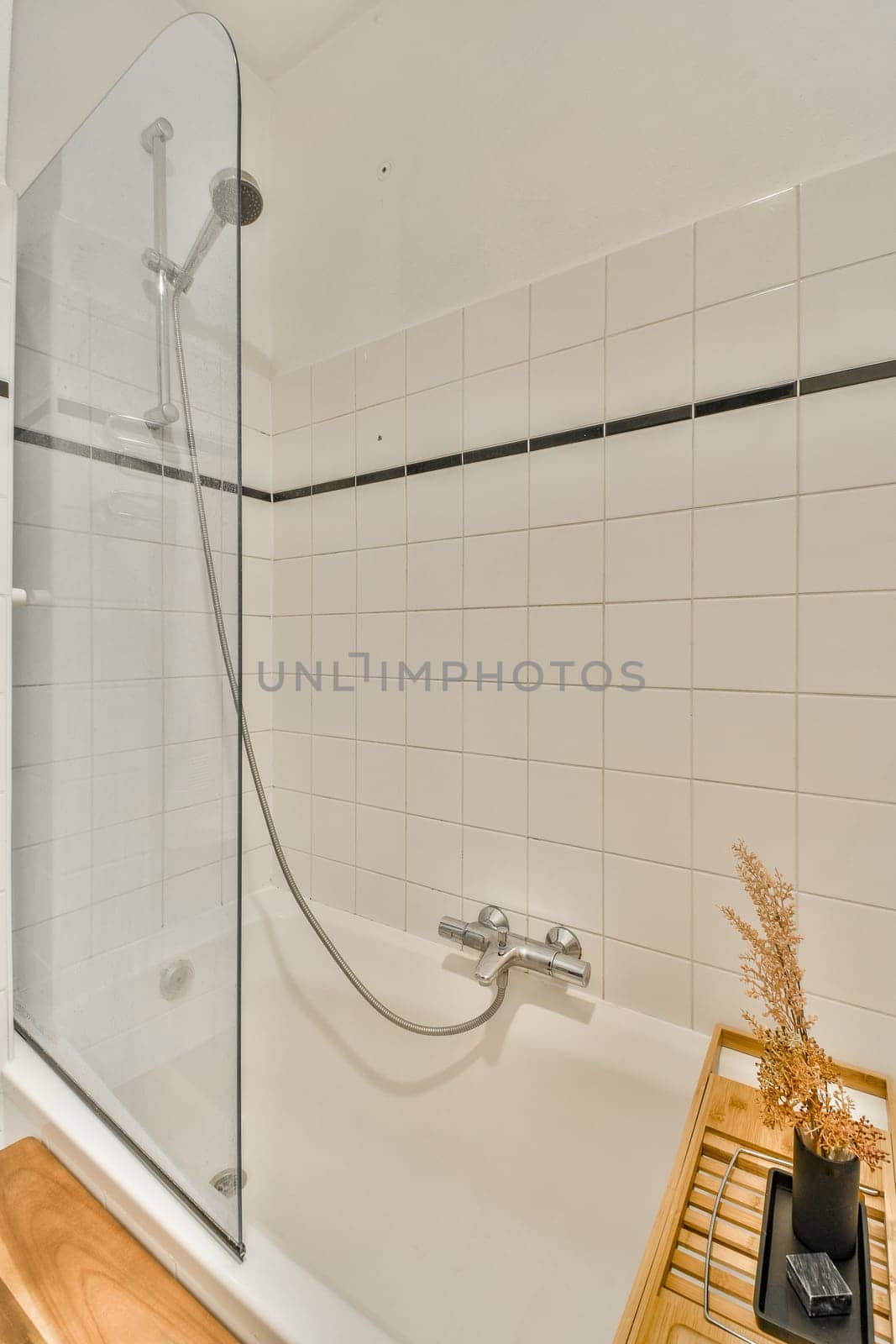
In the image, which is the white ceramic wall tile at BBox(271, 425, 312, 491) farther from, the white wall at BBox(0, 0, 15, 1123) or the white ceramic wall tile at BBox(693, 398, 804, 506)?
the white ceramic wall tile at BBox(693, 398, 804, 506)

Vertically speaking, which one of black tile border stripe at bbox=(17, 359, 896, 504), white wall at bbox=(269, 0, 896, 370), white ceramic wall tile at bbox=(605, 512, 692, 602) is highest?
white wall at bbox=(269, 0, 896, 370)

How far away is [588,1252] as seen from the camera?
1072 mm

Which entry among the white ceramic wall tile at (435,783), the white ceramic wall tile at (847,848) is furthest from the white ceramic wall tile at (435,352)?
the white ceramic wall tile at (847,848)

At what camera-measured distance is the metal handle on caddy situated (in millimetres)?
1182

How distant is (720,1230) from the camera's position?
2.43 ft

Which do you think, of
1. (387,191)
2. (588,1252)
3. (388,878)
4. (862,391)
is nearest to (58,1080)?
(388,878)

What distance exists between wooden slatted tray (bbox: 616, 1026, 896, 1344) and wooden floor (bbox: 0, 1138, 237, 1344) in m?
0.49

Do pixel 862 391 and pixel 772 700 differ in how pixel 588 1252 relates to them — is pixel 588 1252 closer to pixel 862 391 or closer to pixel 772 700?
pixel 772 700

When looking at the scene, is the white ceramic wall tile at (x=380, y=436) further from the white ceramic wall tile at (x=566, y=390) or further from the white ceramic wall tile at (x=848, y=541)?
the white ceramic wall tile at (x=848, y=541)

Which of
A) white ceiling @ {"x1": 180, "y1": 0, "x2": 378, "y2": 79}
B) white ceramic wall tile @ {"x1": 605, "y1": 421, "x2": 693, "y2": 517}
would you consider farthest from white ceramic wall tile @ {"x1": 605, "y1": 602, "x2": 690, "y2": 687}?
white ceiling @ {"x1": 180, "y1": 0, "x2": 378, "y2": 79}

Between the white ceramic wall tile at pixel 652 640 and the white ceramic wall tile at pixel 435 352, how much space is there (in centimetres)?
64

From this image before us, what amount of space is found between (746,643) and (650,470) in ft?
1.14

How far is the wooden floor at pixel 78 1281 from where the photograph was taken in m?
0.77

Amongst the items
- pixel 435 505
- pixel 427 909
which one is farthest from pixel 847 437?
pixel 427 909
